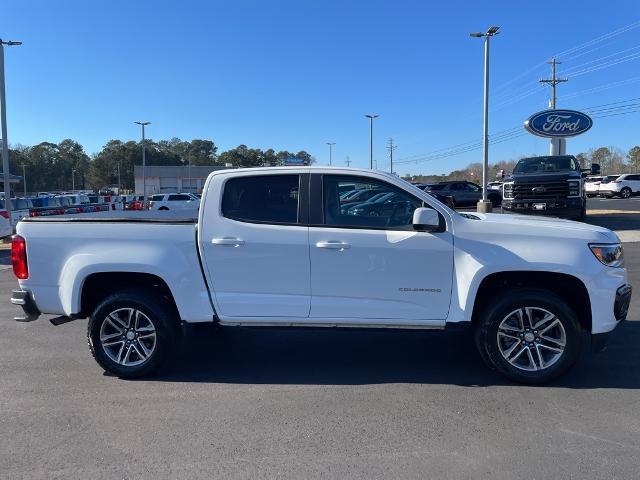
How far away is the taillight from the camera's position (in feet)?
16.3

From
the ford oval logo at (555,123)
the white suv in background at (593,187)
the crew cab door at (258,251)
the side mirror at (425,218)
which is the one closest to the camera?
the side mirror at (425,218)

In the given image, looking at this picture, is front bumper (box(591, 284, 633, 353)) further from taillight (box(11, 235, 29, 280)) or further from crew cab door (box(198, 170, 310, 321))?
taillight (box(11, 235, 29, 280))

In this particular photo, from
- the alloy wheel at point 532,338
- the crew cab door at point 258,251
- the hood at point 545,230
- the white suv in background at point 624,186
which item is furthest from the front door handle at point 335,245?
the white suv in background at point 624,186

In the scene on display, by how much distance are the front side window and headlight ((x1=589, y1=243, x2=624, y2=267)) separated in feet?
4.94

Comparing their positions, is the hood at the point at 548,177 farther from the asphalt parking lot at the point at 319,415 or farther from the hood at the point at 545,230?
the hood at the point at 545,230

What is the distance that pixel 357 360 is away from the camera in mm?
5441

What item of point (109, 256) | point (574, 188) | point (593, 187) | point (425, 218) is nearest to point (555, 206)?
point (574, 188)

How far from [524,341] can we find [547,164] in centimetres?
1437

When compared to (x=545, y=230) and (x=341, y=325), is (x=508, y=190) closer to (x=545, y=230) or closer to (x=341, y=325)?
(x=545, y=230)

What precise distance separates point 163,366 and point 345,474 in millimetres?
2469

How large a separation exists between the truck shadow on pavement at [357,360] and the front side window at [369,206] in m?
1.02

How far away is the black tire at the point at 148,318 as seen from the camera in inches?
194

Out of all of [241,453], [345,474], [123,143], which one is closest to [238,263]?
[241,453]

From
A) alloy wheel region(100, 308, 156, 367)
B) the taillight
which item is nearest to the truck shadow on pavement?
alloy wheel region(100, 308, 156, 367)
